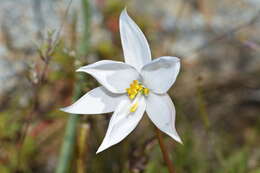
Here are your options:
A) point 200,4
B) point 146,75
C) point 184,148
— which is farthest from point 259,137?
point 146,75

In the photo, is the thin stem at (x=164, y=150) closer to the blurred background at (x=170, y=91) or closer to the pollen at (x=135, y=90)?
the pollen at (x=135, y=90)

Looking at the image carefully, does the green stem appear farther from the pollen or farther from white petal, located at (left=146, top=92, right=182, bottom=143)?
white petal, located at (left=146, top=92, right=182, bottom=143)

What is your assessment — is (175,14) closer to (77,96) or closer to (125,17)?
(77,96)

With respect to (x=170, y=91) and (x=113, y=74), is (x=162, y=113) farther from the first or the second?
(x=170, y=91)

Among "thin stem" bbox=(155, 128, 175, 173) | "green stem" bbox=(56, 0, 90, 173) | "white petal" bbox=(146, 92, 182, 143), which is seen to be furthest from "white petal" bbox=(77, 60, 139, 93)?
"green stem" bbox=(56, 0, 90, 173)

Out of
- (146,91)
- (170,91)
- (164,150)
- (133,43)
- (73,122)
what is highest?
(133,43)

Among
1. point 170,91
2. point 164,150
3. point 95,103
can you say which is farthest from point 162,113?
point 170,91

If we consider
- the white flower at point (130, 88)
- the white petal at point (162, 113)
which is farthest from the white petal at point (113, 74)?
the white petal at point (162, 113)

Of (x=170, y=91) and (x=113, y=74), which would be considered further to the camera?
(x=170, y=91)
